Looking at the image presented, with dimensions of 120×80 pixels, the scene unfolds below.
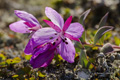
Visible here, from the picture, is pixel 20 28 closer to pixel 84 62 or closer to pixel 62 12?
pixel 84 62

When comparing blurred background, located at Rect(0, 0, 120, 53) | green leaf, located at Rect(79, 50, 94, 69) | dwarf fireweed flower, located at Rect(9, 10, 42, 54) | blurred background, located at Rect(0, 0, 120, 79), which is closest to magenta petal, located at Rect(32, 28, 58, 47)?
dwarf fireweed flower, located at Rect(9, 10, 42, 54)

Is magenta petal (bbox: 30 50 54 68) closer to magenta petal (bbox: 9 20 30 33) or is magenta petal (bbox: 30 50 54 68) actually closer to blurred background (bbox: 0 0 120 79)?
magenta petal (bbox: 9 20 30 33)

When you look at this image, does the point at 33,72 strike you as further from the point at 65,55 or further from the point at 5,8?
the point at 5,8

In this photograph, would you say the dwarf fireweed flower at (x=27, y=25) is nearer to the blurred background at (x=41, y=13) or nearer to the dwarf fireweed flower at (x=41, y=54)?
the dwarf fireweed flower at (x=41, y=54)

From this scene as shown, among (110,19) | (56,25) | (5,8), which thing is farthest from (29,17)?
(5,8)

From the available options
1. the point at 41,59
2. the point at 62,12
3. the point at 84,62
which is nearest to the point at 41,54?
the point at 41,59
